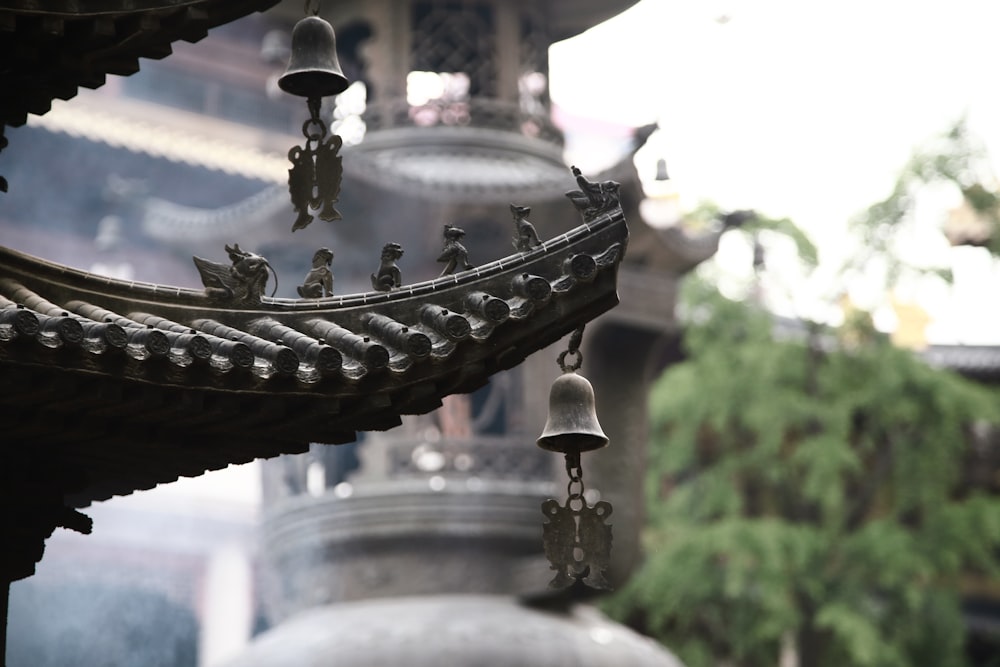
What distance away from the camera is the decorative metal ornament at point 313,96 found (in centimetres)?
570

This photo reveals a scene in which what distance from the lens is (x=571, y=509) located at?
5.65 metres

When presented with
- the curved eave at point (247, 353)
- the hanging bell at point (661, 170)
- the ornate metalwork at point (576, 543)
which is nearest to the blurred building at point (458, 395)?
the hanging bell at point (661, 170)

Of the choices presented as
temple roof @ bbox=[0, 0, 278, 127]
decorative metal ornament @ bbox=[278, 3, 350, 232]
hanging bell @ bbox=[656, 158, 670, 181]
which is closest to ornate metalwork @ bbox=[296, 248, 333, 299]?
decorative metal ornament @ bbox=[278, 3, 350, 232]

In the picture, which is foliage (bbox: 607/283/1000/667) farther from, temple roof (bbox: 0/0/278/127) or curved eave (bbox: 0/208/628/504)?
temple roof (bbox: 0/0/278/127)

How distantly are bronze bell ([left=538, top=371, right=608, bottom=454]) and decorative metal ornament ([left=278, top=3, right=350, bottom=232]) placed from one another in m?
0.96

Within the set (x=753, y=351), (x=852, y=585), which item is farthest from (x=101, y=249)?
(x=852, y=585)

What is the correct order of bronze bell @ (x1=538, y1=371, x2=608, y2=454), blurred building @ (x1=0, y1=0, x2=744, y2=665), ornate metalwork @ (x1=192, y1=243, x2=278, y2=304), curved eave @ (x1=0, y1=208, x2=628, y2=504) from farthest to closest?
blurred building @ (x1=0, y1=0, x2=744, y2=665)
bronze bell @ (x1=538, y1=371, x2=608, y2=454)
ornate metalwork @ (x1=192, y1=243, x2=278, y2=304)
curved eave @ (x1=0, y1=208, x2=628, y2=504)

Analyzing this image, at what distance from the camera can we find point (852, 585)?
15.7 metres

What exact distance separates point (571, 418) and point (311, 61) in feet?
4.69

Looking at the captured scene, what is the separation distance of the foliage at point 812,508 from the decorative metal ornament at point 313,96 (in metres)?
10.3

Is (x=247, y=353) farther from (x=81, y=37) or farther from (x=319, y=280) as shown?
(x=81, y=37)

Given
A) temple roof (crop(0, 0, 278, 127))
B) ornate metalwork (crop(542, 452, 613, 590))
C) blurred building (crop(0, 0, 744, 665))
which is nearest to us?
temple roof (crop(0, 0, 278, 127))

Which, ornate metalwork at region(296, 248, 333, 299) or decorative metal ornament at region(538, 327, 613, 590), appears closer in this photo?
ornate metalwork at region(296, 248, 333, 299)

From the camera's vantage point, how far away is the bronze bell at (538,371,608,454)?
5685 millimetres
